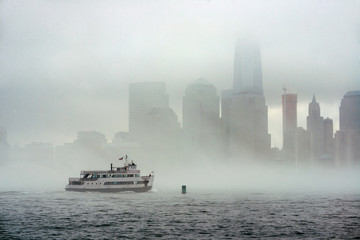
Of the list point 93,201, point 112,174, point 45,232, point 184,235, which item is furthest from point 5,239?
point 112,174

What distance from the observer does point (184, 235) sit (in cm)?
8944

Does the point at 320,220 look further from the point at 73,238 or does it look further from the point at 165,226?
the point at 73,238

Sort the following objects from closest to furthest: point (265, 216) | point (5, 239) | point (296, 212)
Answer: point (5, 239) < point (265, 216) < point (296, 212)

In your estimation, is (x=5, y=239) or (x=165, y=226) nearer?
(x=5, y=239)

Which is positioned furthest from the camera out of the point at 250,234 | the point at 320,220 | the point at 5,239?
the point at 320,220

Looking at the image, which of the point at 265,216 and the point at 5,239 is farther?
the point at 265,216

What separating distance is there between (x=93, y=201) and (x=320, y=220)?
78.3 m

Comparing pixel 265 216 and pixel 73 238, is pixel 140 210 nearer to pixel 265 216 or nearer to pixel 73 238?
pixel 265 216

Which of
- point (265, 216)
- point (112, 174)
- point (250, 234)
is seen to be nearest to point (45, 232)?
point (250, 234)

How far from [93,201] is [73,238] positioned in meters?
78.1

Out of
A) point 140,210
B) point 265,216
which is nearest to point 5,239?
point 140,210

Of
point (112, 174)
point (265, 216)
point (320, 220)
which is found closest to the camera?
point (320, 220)

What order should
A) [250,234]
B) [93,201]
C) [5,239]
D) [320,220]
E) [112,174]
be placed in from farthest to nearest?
[112,174]
[93,201]
[320,220]
[250,234]
[5,239]

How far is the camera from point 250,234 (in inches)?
3585
